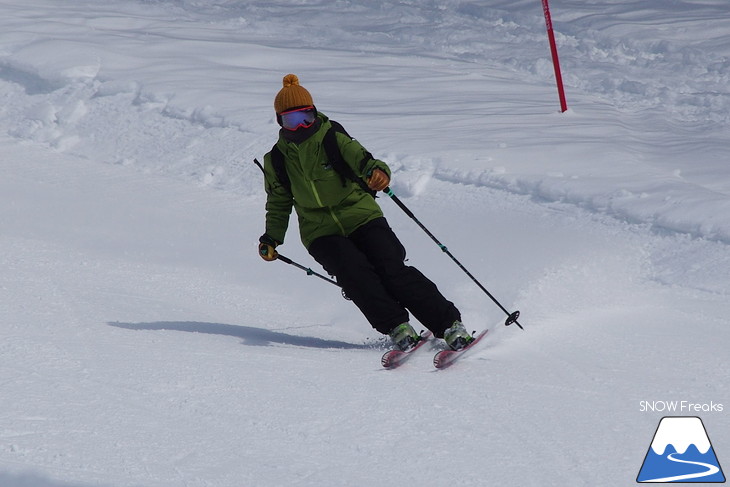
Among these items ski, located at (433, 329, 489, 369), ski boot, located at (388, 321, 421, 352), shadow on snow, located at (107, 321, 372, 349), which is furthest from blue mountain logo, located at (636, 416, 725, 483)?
shadow on snow, located at (107, 321, 372, 349)

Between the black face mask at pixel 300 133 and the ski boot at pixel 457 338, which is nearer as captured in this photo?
the ski boot at pixel 457 338

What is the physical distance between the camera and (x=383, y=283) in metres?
4.91

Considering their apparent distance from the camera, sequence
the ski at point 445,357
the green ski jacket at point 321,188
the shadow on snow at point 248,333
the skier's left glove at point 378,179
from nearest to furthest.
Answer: the ski at point 445,357
the skier's left glove at point 378,179
the green ski jacket at point 321,188
the shadow on snow at point 248,333

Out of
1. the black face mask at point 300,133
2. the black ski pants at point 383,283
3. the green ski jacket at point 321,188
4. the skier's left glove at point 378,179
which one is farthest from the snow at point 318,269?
the black face mask at point 300,133

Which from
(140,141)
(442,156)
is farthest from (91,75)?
(442,156)

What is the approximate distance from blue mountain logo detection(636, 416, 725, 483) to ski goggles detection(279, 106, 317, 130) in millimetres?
2361

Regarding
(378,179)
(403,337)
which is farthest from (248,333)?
(378,179)

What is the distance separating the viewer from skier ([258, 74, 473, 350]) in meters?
4.76

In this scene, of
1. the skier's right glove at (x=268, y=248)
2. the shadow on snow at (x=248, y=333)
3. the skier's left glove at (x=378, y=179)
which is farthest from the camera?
the skier's right glove at (x=268, y=248)

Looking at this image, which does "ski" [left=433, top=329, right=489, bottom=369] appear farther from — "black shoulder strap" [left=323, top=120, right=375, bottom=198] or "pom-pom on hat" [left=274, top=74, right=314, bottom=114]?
"pom-pom on hat" [left=274, top=74, right=314, bottom=114]

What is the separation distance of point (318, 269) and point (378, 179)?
2396 mm

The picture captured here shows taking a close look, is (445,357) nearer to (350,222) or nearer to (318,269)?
(350,222)

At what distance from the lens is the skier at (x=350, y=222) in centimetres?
476

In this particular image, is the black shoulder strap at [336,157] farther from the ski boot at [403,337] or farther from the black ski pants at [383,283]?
the ski boot at [403,337]
